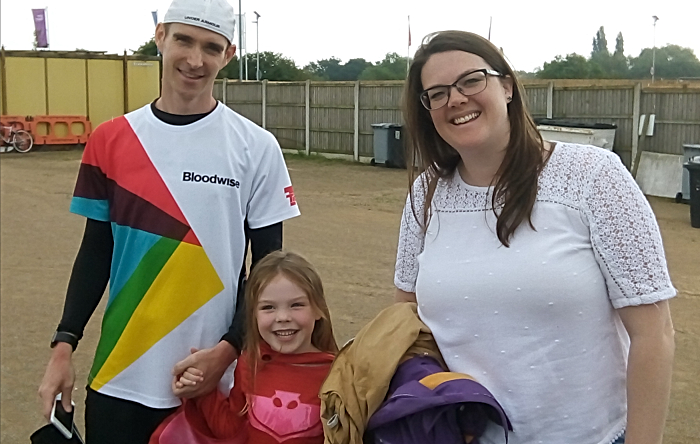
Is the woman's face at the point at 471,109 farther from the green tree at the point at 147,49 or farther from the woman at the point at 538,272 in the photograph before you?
the green tree at the point at 147,49

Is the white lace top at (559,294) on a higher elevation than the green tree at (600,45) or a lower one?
lower

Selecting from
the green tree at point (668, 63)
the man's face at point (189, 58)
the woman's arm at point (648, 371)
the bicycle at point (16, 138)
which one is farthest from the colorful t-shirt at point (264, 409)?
the green tree at point (668, 63)

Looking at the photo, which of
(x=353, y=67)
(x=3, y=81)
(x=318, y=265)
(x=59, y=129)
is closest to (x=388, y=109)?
(x=59, y=129)

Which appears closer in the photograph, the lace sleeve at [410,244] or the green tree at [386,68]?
the lace sleeve at [410,244]

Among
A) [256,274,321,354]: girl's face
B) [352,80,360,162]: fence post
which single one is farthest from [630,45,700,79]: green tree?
[256,274,321,354]: girl's face

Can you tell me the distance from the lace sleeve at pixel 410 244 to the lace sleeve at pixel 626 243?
469 mm

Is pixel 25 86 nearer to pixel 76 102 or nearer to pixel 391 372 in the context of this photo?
pixel 76 102

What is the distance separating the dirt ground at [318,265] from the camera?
5.19m

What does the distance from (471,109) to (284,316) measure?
0.90 meters

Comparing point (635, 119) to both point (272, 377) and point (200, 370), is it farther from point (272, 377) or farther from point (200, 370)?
point (200, 370)

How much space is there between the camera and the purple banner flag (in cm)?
3641

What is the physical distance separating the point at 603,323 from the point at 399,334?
48cm

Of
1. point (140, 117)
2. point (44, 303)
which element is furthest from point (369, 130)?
point (140, 117)

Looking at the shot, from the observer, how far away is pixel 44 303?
7.25m
